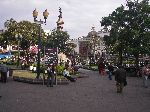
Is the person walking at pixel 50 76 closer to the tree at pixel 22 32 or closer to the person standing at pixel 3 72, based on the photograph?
the person standing at pixel 3 72

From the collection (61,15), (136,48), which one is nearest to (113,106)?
(136,48)

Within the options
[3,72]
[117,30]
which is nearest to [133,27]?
[117,30]

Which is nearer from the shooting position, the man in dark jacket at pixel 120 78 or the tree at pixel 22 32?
the man in dark jacket at pixel 120 78

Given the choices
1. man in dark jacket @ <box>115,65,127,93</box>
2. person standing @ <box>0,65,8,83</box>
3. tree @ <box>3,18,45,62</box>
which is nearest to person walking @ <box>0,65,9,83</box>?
person standing @ <box>0,65,8,83</box>

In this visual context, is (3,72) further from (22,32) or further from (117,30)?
(22,32)

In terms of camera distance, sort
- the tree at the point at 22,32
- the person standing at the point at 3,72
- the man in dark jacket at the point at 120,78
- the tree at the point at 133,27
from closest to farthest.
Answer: the man in dark jacket at the point at 120,78 < the person standing at the point at 3,72 < the tree at the point at 133,27 < the tree at the point at 22,32

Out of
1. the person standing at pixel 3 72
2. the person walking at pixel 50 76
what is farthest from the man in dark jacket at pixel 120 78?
the person standing at pixel 3 72

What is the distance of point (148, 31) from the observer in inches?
1752

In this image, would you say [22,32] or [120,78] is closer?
[120,78]

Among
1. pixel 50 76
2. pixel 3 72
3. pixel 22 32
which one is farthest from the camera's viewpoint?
pixel 22 32

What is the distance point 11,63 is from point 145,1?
24.6 metres

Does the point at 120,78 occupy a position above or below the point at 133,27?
below

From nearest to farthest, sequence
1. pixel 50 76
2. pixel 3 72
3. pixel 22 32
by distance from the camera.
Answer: pixel 50 76 → pixel 3 72 → pixel 22 32

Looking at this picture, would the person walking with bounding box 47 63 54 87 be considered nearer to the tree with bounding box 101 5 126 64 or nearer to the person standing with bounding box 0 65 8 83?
the person standing with bounding box 0 65 8 83
